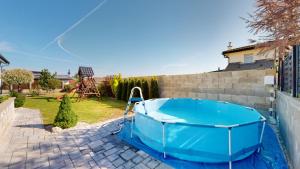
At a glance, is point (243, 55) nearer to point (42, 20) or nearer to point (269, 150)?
point (269, 150)

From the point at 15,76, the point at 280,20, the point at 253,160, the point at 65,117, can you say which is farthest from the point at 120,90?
the point at 280,20

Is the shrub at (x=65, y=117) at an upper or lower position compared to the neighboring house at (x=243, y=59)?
lower

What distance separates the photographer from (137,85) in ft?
49.9

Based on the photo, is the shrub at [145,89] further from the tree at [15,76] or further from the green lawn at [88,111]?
the tree at [15,76]

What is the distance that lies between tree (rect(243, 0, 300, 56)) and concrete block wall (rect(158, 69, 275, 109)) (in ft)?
16.4

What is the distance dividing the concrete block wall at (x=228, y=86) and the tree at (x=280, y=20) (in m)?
5.01

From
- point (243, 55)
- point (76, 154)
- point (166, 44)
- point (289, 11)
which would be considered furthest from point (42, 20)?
point (243, 55)

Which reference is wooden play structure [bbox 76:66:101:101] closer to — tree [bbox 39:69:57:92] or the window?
tree [bbox 39:69:57:92]

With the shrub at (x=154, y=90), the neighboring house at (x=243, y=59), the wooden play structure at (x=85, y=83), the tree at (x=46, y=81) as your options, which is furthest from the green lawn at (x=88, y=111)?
the neighboring house at (x=243, y=59)

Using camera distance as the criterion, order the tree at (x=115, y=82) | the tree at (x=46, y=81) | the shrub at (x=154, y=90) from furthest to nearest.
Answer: the tree at (x=46, y=81) → the tree at (x=115, y=82) → the shrub at (x=154, y=90)

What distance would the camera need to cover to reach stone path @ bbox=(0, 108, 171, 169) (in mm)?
4066

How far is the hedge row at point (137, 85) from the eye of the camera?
45.2 feet

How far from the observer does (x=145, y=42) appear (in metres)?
17.8

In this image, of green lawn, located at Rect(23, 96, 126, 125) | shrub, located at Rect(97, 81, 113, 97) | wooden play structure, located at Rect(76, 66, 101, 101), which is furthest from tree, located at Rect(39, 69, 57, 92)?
green lawn, located at Rect(23, 96, 126, 125)
